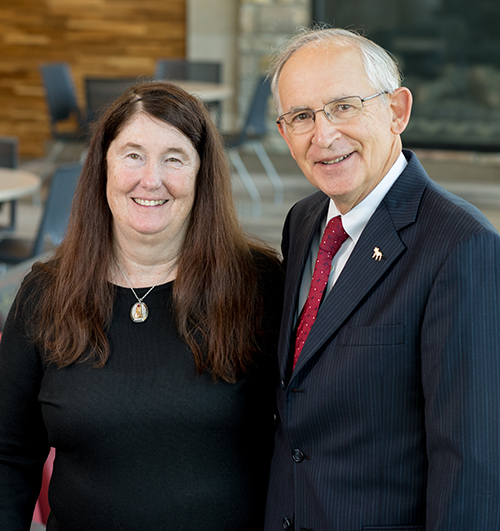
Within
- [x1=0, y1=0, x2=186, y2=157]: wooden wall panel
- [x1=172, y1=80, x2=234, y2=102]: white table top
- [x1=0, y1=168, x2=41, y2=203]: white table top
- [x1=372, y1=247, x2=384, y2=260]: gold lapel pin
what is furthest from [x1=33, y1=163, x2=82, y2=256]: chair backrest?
[x1=0, y1=0, x2=186, y2=157]: wooden wall panel

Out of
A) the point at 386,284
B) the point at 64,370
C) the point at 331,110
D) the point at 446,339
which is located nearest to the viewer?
the point at 446,339

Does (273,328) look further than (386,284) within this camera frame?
Yes

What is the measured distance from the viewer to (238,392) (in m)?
1.41

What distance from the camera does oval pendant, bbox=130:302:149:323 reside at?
1.45m

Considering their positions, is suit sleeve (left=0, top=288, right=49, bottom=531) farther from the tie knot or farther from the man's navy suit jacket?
the tie knot

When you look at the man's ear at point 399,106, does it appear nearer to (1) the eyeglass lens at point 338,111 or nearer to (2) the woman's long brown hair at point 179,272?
(1) the eyeglass lens at point 338,111

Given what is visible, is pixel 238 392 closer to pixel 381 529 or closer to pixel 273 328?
pixel 273 328

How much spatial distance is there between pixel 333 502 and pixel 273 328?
43 cm

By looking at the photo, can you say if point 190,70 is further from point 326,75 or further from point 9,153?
point 326,75

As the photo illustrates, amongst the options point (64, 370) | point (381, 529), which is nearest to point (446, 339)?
point (381, 529)

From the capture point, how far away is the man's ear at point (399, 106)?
4.11ft

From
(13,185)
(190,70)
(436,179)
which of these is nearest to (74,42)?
(190,70)

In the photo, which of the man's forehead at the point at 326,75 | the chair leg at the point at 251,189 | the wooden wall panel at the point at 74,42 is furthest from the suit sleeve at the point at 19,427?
the wooden wall panel at the point at 74,42

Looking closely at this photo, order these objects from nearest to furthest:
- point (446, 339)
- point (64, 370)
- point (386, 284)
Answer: point (446, 339) < point (386, 284) < point (64, 370)
